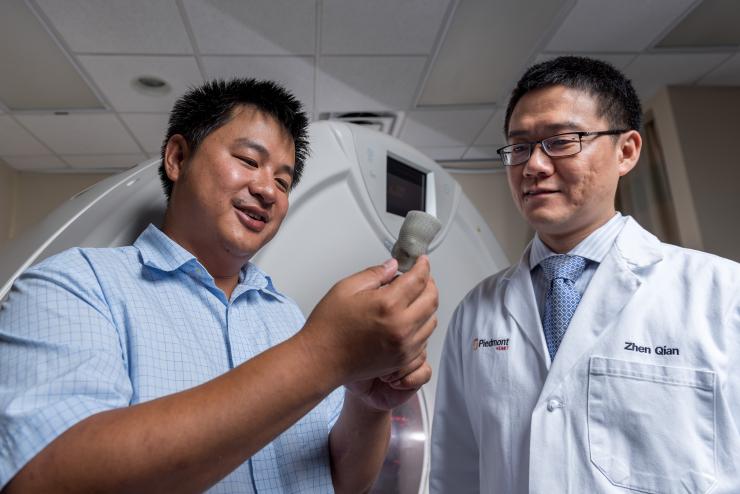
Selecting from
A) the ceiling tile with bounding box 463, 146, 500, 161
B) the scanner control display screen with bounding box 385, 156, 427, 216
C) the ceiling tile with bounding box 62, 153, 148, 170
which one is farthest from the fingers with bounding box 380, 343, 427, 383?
the ceiling tile with bounding box 62, 153, 148, 170

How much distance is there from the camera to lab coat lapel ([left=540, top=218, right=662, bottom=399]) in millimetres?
874

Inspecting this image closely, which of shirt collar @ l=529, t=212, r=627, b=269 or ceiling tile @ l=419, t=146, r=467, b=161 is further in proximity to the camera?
ceiling tile @ l=419, t=146, r=467, b=161

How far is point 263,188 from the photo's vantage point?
82 cm

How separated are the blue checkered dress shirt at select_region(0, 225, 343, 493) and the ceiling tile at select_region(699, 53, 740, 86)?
301 centimetres

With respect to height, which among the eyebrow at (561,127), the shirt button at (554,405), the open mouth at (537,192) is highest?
the eyebrow at (561,127)

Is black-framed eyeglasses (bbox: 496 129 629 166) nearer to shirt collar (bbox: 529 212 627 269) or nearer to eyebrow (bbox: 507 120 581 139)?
eyebrow (bbox: 507 120 581 139)

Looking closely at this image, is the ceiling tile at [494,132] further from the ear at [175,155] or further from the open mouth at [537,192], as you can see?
the ear at [175,155]

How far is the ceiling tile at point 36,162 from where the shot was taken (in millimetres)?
3848

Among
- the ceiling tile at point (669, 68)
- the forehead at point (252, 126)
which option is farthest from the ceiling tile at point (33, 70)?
the ceiling tile at point (669, 68)

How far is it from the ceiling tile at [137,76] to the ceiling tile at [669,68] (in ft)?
7.70

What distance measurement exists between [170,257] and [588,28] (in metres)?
2.41

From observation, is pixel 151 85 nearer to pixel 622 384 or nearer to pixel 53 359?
pixel 53 359

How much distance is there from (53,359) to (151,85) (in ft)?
8.98

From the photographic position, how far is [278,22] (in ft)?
7.77
